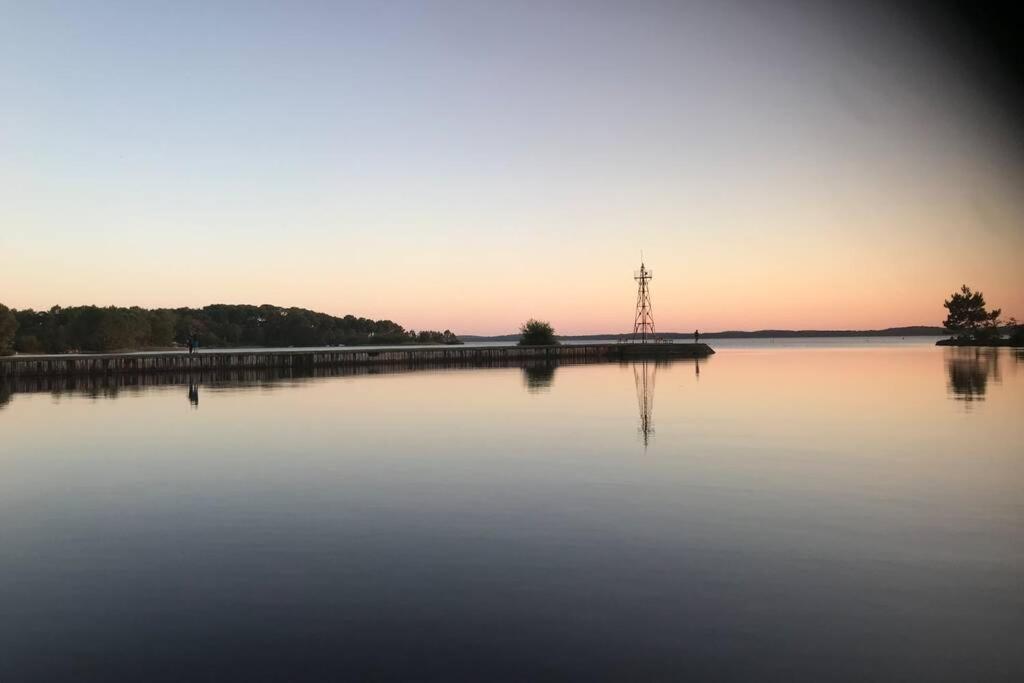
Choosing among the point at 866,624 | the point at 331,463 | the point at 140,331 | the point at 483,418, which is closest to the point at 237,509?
the point at 331,463

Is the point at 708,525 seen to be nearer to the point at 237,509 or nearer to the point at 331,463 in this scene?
the point at 237,509

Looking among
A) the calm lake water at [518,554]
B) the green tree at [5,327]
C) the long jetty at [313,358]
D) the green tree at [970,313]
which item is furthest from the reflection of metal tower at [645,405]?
the green tree at [970,313]

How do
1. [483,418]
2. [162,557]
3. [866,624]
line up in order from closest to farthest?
[866,624], [162,557], [483,418]

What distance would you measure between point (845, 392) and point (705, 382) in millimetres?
8497

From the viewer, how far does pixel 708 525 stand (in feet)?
32.9

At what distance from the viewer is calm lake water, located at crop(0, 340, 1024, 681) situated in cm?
612

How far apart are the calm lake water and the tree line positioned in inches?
1871

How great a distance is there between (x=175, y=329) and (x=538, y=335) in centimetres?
7638

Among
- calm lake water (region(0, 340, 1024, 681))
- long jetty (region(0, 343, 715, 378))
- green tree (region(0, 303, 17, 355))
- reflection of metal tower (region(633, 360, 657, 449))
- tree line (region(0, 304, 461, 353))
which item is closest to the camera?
calm lake water (region(0, 340, 1024, 681))

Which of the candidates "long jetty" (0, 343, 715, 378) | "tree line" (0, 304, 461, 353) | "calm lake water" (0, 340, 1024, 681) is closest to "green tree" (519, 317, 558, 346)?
"long jetty" (0, 343, 715, 378)

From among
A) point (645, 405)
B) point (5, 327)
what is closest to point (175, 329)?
point (5, 327)

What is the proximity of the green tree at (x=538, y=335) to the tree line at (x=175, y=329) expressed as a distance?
33.9 meters

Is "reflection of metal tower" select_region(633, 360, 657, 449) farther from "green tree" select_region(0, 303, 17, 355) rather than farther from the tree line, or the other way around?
"green tree" select_region(0, 303, 17, 355)

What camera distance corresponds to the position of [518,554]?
884cm
